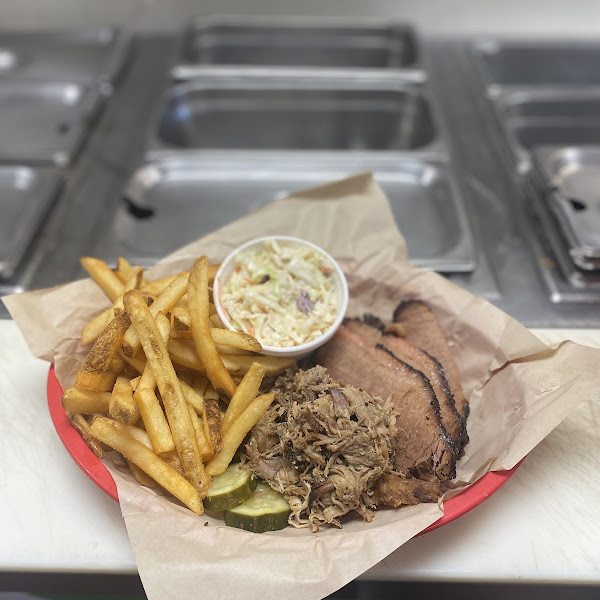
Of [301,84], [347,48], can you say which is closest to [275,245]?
[301,84]

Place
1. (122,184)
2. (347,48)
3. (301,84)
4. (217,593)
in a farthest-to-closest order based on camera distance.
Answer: (347,48), (301,84), (122,184), (217,593)

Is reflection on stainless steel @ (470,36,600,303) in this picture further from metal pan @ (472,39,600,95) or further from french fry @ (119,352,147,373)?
french fry @ (119,352,147,373)

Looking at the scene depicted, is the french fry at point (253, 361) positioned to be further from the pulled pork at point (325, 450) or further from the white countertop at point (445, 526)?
the white countertop at point (445, 526)

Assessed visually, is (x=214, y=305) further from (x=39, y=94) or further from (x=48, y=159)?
(x=39, y=94)

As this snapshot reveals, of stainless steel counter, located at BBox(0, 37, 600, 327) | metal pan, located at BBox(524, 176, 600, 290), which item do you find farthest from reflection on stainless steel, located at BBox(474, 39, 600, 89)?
metal pan, located at BBox(524, 176, 600, 290)

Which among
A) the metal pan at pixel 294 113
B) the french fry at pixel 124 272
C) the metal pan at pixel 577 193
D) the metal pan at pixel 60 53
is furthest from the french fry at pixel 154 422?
the metal pan at pixel 60 53

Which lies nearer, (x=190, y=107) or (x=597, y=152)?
(x=597, y=152)
